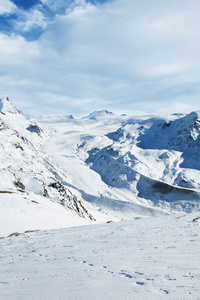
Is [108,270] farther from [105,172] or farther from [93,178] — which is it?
[105,172]

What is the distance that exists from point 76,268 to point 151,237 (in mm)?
5357

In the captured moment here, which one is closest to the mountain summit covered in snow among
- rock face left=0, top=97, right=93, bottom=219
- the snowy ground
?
rock face left=0, top=97, right=93, bottom=219

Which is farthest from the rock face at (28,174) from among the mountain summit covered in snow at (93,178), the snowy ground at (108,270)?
the snowy ground at (108,270)

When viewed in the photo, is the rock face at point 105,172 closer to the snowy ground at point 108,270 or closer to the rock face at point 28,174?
the rock face at point 28,174

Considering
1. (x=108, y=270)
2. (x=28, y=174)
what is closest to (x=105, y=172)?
(x=28, y=174)

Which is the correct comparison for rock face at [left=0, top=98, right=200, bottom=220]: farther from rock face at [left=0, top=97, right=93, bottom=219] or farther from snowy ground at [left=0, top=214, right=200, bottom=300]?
snowy ground at [left=0, top=214, right=200, bottom=300]

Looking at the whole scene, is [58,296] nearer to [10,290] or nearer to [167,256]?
[10,290]

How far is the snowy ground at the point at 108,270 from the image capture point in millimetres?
5898

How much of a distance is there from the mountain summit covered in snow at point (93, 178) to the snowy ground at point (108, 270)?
1392 centimetres

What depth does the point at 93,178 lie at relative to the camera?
452ft

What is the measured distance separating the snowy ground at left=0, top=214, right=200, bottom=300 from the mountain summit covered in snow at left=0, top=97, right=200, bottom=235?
1392 centimetres

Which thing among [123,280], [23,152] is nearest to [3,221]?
[123,280]

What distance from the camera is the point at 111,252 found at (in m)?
9.80

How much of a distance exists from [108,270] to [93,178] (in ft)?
429
